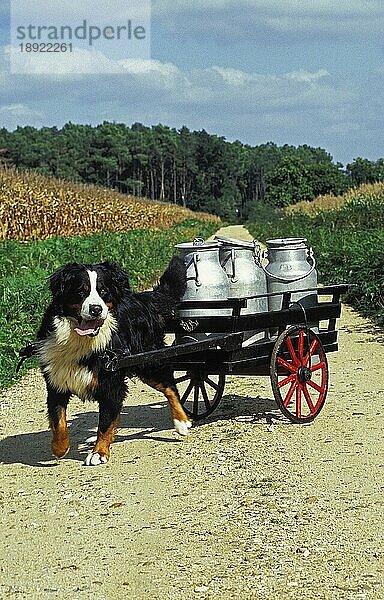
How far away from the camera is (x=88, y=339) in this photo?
6.48 meters

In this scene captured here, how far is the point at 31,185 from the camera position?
84.2ft

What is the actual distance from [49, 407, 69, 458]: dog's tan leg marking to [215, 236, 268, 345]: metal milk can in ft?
6.05

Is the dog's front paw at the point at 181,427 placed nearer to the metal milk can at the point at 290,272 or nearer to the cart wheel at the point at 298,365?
the cart wheel at the point at 298,365

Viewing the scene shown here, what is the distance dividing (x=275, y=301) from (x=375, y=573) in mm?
3794

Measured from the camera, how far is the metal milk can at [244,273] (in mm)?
7816

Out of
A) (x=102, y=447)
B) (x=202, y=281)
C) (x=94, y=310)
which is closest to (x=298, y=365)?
(x=202, y=281)

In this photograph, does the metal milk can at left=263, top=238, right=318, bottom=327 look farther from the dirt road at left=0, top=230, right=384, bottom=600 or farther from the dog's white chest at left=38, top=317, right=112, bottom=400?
the dog's white chest at left=38, top=317, right=112, bottom=400

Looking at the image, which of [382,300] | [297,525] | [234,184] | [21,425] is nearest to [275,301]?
[21,425]

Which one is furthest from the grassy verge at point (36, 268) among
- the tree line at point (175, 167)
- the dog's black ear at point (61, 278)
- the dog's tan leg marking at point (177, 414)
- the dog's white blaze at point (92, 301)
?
the tree line at point (175, 167)

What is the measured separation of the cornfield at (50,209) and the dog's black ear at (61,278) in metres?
15.5

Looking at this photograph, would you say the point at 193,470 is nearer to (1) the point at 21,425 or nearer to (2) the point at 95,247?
(1) the point at 21,425

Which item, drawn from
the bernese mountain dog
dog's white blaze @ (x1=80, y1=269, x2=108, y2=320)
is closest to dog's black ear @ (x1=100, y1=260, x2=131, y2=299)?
the bernese mountain dog

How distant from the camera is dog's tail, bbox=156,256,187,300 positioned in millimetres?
7473

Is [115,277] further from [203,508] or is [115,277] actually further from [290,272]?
[290,272]
